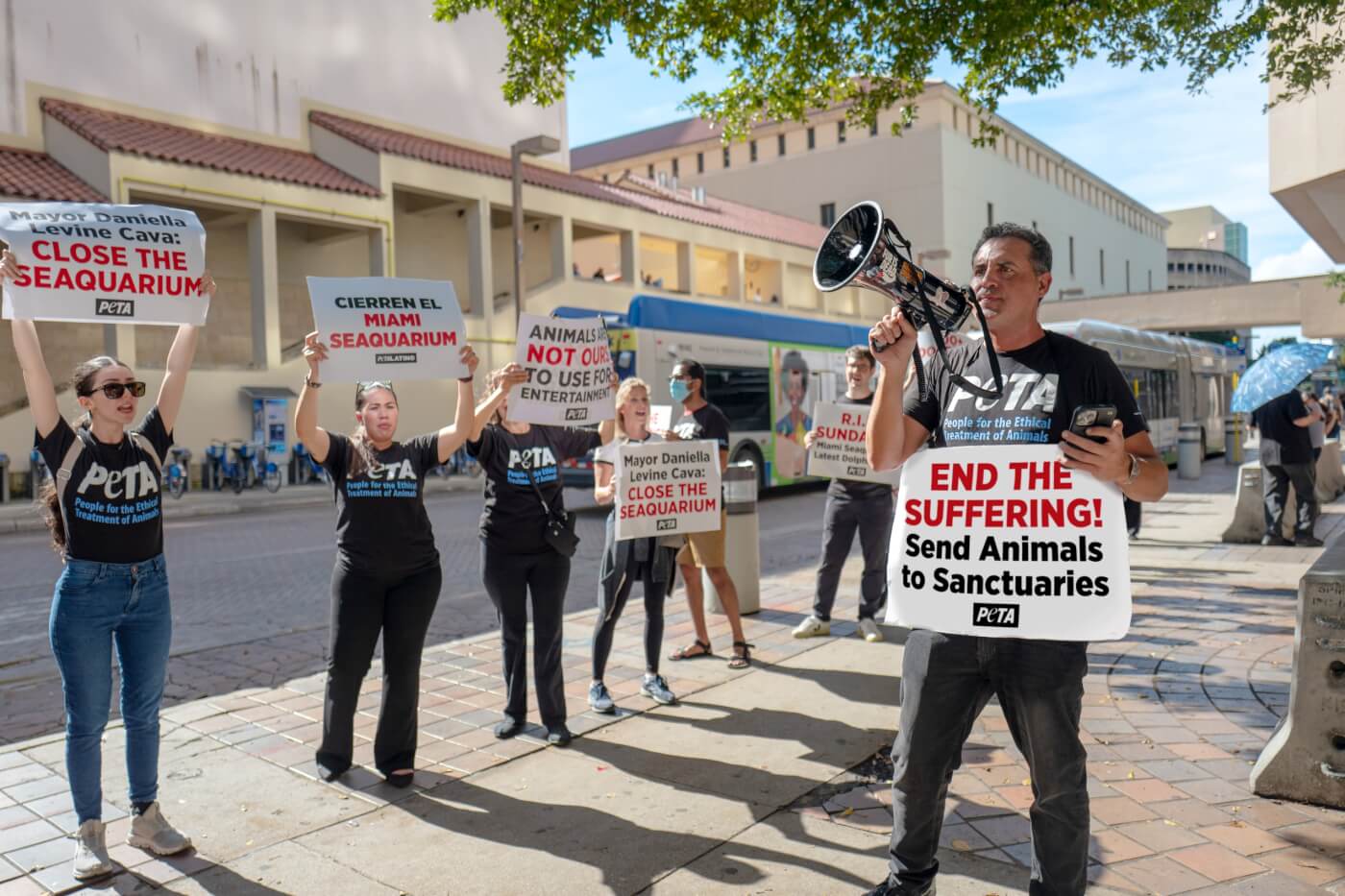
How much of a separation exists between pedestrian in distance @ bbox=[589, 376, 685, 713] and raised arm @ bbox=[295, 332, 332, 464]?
Answer: 1.68 m

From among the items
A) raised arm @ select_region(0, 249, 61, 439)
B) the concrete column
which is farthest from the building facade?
raised arm @ select_region(0, 249, 61, 439)

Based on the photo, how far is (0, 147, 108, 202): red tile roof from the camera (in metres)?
19.0

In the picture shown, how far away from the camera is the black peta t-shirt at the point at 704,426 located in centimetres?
680

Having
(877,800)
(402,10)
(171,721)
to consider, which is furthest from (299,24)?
(877,800)

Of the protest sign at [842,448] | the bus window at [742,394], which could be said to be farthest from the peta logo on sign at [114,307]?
the bus window at [742,394]

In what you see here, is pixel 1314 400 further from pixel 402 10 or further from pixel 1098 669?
pixel 402 10

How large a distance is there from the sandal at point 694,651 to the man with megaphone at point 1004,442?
3.76m

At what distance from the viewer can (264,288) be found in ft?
76.8

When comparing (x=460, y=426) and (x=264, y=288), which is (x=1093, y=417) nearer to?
(x=460, y=426)

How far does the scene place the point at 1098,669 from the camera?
627cm

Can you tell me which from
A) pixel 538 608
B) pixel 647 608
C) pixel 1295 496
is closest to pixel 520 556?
pixel 538 608

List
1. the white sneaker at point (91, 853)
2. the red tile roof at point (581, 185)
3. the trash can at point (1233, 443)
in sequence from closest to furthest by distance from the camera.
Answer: the white sneaker at point (91, 853) → the trash can at point (1233, 443) → the red tile roof at point (581, 185)

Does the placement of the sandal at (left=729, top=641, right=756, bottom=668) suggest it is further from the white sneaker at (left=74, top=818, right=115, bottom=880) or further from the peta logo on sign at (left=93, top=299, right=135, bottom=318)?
the peta logo on sign at (left=93, top=299, right=135, bottom=318)

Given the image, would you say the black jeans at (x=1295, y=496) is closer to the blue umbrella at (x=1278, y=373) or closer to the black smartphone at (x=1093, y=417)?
the blue umbrella at (x=1278, y=373)
